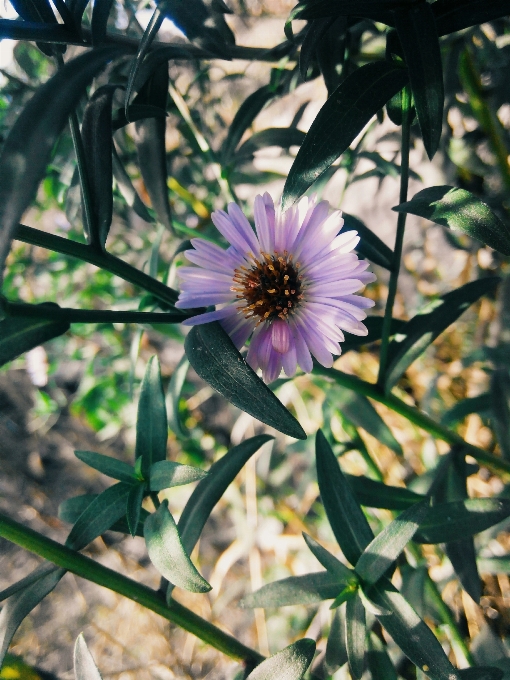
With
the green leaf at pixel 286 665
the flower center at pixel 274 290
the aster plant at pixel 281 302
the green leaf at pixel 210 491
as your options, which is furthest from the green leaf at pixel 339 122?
the green leaf at pixel 286 665

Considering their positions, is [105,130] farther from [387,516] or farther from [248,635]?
[248,635]

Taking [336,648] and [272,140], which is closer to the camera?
[336,648]

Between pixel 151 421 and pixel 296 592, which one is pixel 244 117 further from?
pixel 296 592

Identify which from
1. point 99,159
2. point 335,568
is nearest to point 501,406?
point 335,568

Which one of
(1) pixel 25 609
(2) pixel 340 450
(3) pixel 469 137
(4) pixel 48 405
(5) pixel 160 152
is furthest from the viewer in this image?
Answer: (4) pixel 48 405

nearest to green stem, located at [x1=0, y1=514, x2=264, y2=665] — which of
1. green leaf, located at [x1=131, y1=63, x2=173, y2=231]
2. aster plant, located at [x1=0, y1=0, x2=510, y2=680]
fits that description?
aster plant, located at [x1=0, y1=0, x2=510, y2=680]

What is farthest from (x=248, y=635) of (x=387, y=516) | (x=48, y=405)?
(x=48, y=405)
